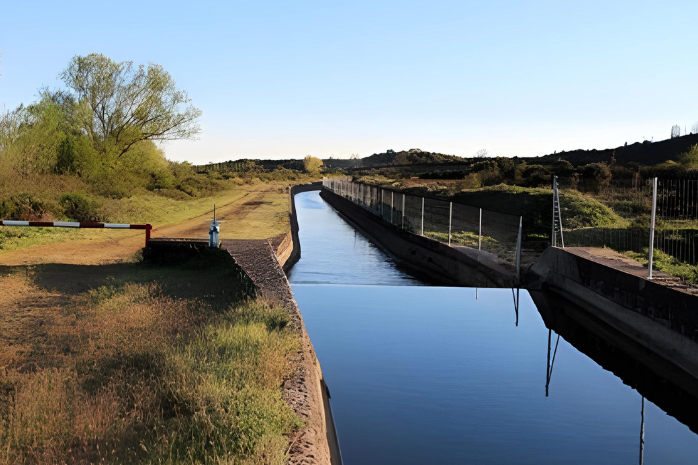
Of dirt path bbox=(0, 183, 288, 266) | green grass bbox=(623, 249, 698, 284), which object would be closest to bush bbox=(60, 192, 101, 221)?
dirt path bbox=(0, 183, 288, 266)

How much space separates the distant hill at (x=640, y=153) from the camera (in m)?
84.9

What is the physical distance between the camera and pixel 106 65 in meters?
39.8

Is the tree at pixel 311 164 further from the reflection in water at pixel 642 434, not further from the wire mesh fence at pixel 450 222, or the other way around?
the reflection in water at pixel 642 434

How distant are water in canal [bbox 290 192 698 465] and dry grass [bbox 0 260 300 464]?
5.07 feet

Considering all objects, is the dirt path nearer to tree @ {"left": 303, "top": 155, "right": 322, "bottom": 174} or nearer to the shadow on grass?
the shadow on grass

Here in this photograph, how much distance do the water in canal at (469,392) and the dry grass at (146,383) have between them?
60.9 inches

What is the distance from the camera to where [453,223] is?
3200cm

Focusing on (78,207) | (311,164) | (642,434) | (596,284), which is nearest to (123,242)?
(78,207)

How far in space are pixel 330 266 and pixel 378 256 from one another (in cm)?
341

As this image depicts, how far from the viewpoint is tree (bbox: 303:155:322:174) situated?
18360cm

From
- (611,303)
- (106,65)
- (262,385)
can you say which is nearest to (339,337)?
(611,303)

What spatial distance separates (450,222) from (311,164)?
170767 millimetres

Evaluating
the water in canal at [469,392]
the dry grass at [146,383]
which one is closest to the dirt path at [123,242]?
the water in canal at [469,392]

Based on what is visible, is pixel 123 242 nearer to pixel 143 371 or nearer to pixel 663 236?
pixel 143 371
